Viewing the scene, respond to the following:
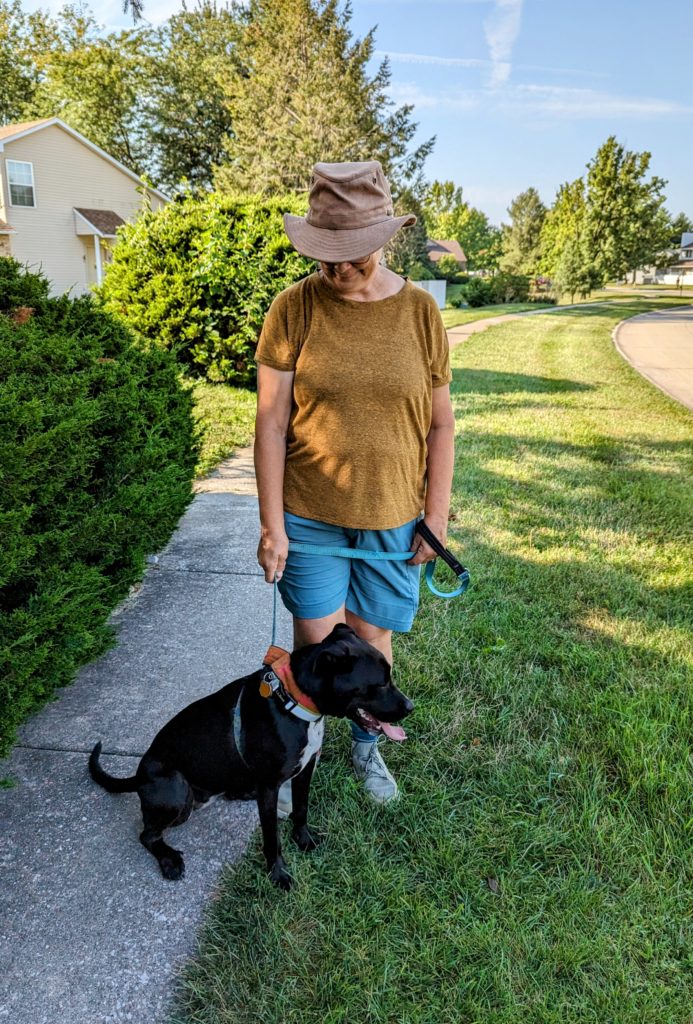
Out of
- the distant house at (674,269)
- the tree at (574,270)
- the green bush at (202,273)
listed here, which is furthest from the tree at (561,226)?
the distant house at (674,269)

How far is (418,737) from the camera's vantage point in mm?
2793

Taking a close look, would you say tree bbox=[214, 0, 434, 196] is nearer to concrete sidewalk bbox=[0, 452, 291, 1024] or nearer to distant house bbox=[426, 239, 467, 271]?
concrete sidewalk bbox=[0, 452, 291, 1024]

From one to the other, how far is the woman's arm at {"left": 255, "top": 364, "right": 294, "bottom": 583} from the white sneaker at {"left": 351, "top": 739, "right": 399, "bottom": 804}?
2.54 feet

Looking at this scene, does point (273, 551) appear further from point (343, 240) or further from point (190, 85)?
point (190, 85)

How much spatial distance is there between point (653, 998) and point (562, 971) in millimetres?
226

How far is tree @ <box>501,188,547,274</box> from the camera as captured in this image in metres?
54.3

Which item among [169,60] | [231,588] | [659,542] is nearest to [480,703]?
[231,588]

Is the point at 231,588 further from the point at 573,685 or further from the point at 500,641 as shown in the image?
the point at 573,685

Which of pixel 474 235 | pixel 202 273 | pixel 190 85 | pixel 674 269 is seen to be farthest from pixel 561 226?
pixel 674 269

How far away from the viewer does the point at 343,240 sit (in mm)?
1948

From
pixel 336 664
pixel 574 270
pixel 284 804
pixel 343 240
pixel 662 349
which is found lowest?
pixel 284 804

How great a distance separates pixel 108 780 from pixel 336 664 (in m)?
0.98

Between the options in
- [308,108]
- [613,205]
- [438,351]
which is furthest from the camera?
[613,205]

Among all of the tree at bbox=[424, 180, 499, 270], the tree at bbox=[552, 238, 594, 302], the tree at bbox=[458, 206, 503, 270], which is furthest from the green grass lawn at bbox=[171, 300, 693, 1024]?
the tree at bbox=[458, 206, 503, 270]
